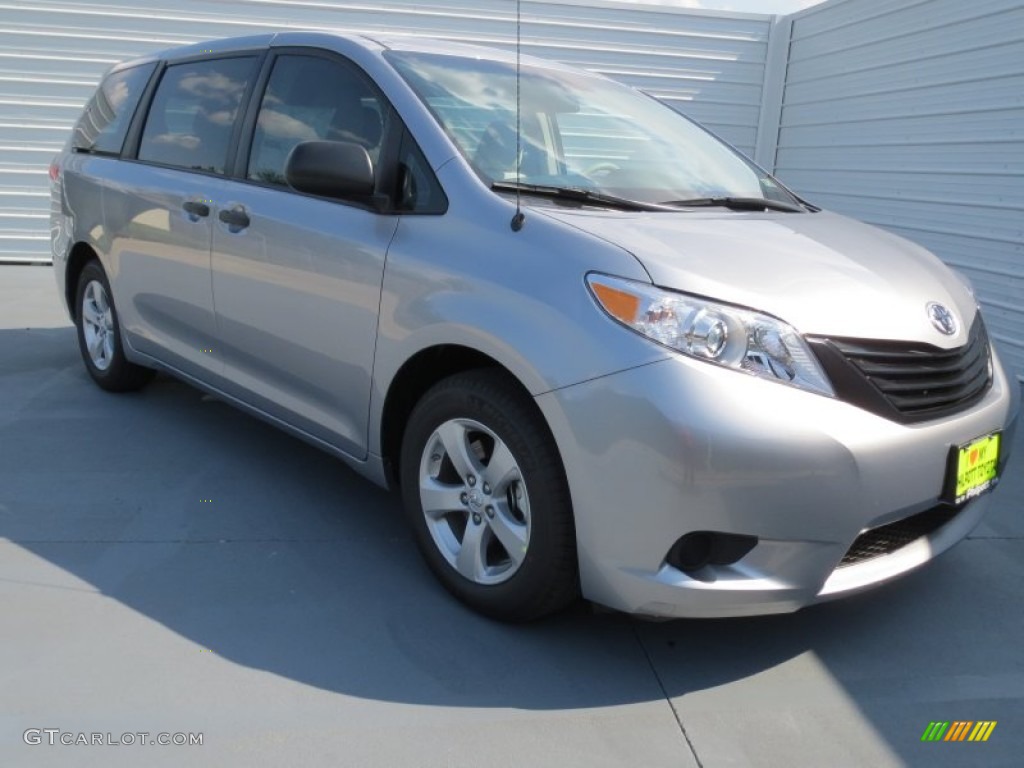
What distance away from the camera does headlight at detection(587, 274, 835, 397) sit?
2.18 meters

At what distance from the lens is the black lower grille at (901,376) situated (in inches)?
87.7

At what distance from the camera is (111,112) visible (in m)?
4.66

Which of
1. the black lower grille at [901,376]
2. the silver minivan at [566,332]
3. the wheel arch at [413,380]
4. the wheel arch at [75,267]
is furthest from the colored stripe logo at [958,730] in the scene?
the wheel arch at [75,267]

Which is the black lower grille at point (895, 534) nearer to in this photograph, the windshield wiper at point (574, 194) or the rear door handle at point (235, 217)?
the windshield wiper at point (574, 194)

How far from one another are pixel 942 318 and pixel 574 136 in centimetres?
145

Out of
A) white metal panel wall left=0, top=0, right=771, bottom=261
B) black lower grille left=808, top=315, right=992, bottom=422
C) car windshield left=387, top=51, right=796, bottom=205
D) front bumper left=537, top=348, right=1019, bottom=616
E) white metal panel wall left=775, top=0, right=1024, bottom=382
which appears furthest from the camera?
white metal panel wall left=0, top=0, right=771, bottom=261

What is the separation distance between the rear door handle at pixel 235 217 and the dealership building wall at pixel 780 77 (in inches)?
194

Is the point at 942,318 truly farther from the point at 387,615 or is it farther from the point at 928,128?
the point at 928,128

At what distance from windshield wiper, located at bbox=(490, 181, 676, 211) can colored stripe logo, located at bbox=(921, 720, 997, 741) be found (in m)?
1.64

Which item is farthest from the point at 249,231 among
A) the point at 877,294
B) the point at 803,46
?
the point at 803,46

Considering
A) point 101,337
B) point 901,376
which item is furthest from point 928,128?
point 101,337

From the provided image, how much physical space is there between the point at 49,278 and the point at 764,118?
7.34 meters

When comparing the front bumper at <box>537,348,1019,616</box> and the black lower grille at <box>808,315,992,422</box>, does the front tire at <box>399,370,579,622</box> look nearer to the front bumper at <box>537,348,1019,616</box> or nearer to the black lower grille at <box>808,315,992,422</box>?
the front bumper at <box>537,348,1019,616</box>

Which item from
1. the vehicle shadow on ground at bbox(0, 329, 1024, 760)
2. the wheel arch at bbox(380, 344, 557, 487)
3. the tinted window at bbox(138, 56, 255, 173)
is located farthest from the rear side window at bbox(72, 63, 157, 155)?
the wheel arch at bbox(380, 344, 557, 487)
